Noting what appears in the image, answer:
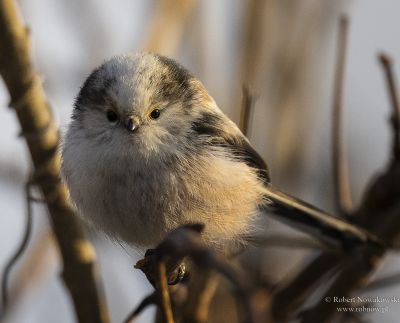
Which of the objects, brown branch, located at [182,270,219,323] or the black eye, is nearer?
brown branch, located at [182,270,219,323]

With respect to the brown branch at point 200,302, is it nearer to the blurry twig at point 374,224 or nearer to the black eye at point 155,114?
the blurry twig at point 374,224

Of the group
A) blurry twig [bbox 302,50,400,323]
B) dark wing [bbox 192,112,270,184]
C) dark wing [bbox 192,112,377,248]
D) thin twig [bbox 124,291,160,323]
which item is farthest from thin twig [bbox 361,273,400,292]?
dark wing [bbox 192,112,270,184]

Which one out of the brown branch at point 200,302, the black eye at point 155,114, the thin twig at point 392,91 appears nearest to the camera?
the brown branch at point 200,302

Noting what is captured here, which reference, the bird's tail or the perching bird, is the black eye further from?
the bird's tail

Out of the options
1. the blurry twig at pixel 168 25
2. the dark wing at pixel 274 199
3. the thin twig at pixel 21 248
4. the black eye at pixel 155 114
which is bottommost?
the thin twig at pixel 21 248

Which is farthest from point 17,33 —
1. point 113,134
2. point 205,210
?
point 205,210

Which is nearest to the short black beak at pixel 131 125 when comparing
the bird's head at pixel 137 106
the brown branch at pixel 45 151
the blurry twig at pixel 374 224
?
the bird's head at pixel 137 106

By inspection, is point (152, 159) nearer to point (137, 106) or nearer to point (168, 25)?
point (137, 106)

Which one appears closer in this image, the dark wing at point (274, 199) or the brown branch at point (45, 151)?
the brown branch at point (45, 151)
